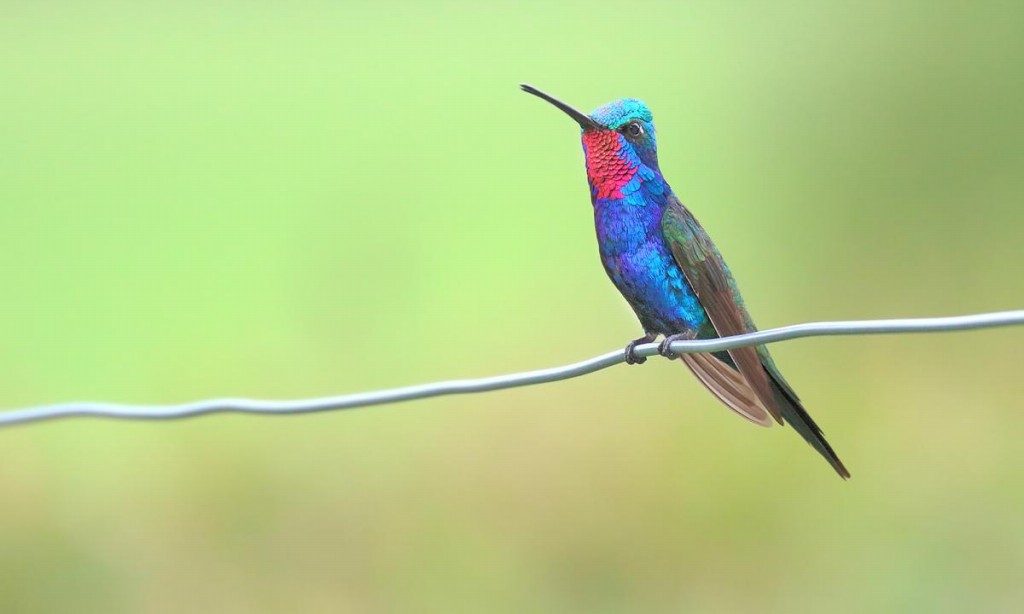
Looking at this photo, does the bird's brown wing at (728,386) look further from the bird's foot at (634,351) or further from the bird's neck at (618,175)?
the bird's neck at (618,175)

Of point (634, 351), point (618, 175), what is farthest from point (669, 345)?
point (618, 175)

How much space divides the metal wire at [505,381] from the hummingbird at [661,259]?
0.10m

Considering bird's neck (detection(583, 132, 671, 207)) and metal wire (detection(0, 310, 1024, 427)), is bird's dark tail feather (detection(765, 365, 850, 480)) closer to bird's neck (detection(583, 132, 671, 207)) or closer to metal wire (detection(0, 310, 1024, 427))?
metal wire (detection(0, 310, 1024, 427))

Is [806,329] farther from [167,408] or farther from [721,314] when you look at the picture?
[167,408]

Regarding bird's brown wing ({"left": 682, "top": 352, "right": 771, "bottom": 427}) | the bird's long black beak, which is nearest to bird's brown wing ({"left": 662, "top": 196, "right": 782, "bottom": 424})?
bird's brown wing ({"left": 682, "top": 352, "right": 771, "bottom": 427})

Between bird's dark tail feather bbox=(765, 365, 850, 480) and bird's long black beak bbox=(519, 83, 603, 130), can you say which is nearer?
bird's long black beak bbox=(519, 83, 603, 130)

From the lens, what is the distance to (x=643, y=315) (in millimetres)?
1540

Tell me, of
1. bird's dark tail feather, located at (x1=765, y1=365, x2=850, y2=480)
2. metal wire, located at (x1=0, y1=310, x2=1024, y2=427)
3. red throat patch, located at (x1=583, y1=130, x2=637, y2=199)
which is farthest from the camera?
red throat patch, located at (x1=583, y1=130, x2=637, y2=199)

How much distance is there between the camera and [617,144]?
1.37m

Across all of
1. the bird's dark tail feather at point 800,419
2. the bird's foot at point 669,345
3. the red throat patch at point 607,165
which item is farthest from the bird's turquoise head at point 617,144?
the bird's dark tail feather at point 800,419

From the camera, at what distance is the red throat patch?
1.37 meters

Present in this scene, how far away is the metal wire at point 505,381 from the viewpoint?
98 cm

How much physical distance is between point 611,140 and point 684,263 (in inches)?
7.7

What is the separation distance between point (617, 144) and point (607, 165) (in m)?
0.04
